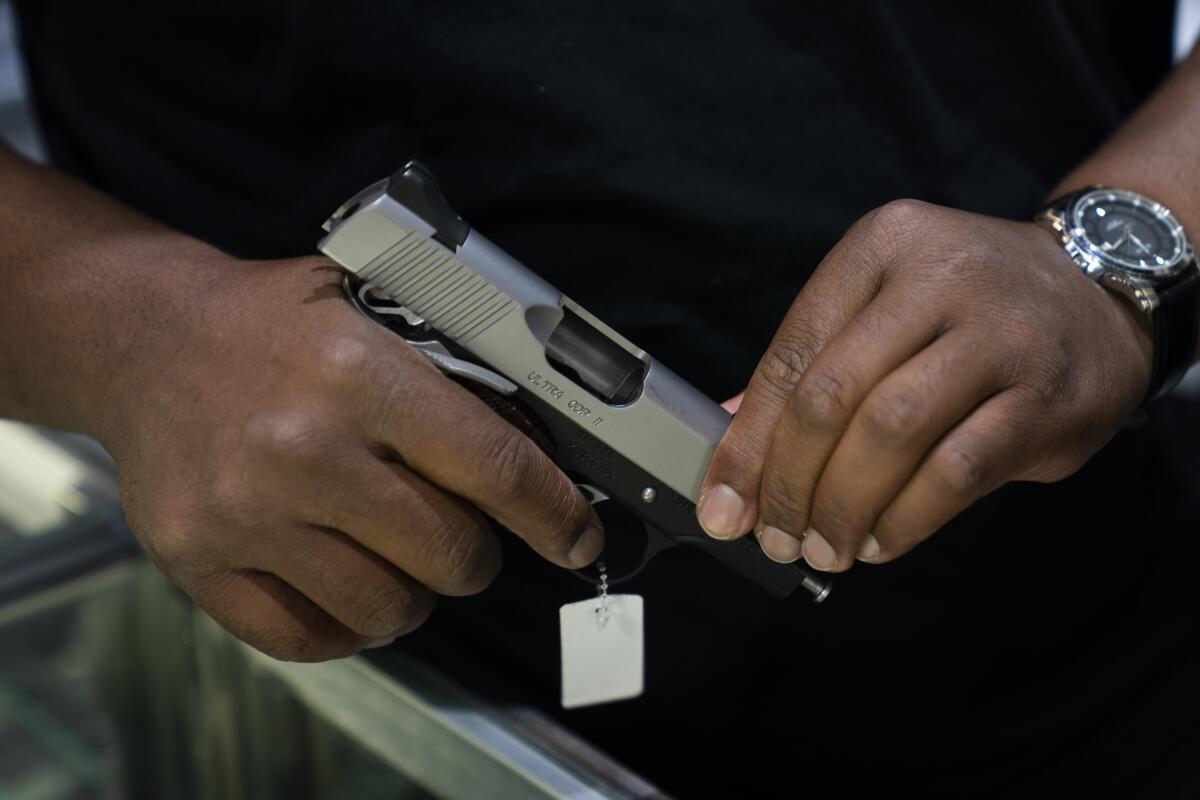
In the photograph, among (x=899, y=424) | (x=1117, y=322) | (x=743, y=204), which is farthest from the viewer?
(x=743, y=204)

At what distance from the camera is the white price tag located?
71 centimetres

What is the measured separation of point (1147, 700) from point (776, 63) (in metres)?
0.55

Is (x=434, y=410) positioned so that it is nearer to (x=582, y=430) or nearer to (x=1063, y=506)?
(x=582, y=430)

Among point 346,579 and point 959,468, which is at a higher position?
point 959,468

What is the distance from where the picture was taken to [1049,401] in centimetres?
60

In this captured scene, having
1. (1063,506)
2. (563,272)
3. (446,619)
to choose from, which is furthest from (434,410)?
(1063,506)

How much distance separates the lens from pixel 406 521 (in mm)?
605

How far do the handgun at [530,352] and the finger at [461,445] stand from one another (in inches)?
1.0

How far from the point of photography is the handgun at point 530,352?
58 centimetres

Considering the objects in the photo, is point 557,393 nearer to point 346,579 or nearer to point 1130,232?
point 346,579

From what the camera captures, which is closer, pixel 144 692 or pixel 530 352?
pixel 530 352

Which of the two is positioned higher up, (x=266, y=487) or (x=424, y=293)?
(x=424, y=293)

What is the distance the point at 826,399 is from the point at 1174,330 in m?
0.27

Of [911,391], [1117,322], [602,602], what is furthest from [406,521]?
[1117,322]
